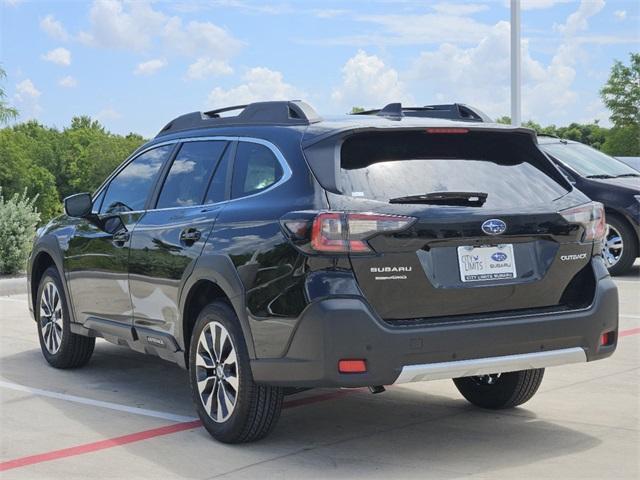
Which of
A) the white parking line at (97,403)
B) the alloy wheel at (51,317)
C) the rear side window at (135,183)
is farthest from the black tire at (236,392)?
the alloy wheel at (51,317)

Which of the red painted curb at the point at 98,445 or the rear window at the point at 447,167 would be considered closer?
the rear window at the point at 447,167

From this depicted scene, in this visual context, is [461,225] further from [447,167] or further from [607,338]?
[607,338]

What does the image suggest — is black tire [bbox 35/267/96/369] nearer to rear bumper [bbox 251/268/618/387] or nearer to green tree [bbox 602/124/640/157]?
rear bumper [bbox 251/268/618/387]

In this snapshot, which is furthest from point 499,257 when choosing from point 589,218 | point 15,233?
point 15,233

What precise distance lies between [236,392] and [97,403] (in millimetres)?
1761

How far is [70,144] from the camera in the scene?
169 m

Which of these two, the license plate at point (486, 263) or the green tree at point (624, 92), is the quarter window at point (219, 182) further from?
the green tree at point (624, 92)

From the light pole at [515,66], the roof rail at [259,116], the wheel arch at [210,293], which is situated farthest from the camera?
the light pole at [515,66]

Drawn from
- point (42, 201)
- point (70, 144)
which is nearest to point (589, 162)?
point (42, 201)

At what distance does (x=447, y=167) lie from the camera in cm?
559

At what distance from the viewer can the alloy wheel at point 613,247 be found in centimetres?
1394

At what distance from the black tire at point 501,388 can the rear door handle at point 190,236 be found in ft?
6.51

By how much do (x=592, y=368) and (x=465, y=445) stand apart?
8.32ft

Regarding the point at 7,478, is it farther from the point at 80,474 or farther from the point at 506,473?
the point at 506,473
